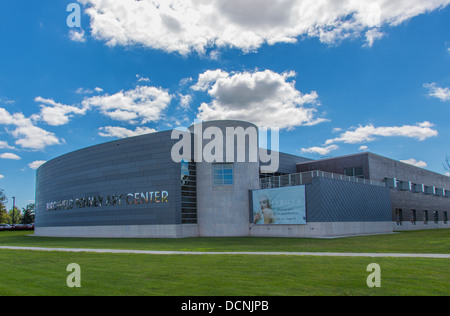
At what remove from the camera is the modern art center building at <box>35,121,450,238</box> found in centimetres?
3206

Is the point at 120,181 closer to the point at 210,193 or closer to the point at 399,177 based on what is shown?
the point at 210,193

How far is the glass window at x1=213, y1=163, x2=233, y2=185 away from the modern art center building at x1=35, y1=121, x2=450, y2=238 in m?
0.10

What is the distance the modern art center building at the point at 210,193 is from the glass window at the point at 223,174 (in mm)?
97

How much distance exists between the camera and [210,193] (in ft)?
118

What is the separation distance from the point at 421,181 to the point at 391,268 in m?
52.4

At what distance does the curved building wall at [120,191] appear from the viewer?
3450 centimetres

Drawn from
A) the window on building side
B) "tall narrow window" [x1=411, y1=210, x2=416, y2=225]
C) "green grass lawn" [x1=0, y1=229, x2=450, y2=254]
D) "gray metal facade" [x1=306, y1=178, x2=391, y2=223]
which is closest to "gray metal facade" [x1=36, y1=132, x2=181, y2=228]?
"green grass lawn" [x1=0, y1=229, x2=450, y2=254]

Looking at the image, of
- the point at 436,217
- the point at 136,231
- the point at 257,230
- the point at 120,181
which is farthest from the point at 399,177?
the point at 120,181

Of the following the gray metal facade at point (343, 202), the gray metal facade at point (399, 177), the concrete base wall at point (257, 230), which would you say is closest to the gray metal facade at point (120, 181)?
the concrete base wall at point (257, 230)

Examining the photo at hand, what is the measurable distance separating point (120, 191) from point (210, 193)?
934cm

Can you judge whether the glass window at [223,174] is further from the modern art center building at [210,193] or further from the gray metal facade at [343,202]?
the gray metal facade at [343,202]

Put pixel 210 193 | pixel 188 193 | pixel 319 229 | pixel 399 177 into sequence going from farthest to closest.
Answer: pixel 399 177 → pixel 210 193 → pixel 188 193 → pixel 319 229
